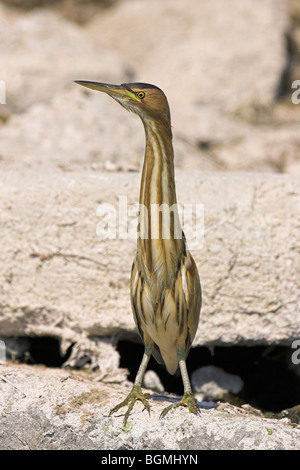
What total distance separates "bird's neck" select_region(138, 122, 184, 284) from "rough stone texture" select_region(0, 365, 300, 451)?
0.80 m

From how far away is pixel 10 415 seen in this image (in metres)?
3.68

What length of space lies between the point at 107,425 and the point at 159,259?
Answer: 37.8 inches

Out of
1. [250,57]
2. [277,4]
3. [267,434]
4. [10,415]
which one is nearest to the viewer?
[267,434]

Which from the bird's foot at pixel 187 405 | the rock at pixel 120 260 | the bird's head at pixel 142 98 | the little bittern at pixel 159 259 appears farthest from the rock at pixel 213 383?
the bird's head at pixel 142 98

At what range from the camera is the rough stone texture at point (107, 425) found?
3.38 m

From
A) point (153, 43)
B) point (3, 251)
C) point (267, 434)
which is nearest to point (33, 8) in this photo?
point (153, 43)

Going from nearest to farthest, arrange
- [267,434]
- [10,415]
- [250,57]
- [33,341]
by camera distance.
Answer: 1. [267,434]
2. [10,415]
3. [33,341]
4. [250,57]

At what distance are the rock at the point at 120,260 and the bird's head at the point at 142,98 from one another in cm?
144

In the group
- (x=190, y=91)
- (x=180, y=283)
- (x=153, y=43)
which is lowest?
(x=180, y=283)

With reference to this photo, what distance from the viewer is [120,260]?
4.80m

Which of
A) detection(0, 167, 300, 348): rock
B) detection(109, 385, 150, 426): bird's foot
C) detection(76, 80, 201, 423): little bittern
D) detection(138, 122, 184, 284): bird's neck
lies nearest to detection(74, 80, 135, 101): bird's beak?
detection(76, 80, 201, 423): little bittern

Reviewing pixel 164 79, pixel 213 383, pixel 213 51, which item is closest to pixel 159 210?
pixel 213 383

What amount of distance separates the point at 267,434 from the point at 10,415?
145cm

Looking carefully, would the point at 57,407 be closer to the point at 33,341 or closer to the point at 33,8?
the point at 33,341
